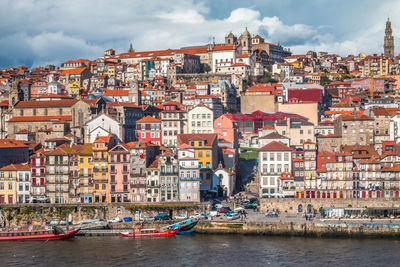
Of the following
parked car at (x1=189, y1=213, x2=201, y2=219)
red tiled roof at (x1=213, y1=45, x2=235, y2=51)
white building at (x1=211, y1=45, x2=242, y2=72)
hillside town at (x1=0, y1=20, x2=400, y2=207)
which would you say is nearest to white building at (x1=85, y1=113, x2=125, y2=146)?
hillside town at (x1=0, y1=20, x2=400, y2=207)

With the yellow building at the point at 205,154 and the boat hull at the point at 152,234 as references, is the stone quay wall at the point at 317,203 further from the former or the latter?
the boat hull at the point at 152,234

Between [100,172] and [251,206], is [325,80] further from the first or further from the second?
[100,172]

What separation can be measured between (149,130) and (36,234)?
87.5 ft

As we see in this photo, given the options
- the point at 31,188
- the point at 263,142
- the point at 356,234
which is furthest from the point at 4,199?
the point at 356,234

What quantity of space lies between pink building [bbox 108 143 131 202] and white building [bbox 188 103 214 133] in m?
20.0

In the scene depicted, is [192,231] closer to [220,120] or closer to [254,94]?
[220,120]

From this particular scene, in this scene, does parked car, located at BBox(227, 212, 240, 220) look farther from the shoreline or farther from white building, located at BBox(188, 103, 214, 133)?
white building, located at BBox(188, 103, 214, 133)

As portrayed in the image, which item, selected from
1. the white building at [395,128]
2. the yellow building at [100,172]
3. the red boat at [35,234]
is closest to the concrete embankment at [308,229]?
the yellow building at [100,172]

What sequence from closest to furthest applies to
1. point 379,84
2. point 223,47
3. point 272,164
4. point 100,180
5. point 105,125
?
point 100,180, point 272,164, point 105,125, point 379,84, point 223,47

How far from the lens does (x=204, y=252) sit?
54.9 metres

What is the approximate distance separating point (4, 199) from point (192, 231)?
21.9 m

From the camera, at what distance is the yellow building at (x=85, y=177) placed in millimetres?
69250

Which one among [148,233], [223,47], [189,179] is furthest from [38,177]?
[223,47]

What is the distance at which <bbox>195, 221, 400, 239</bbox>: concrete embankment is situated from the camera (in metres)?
60.1
